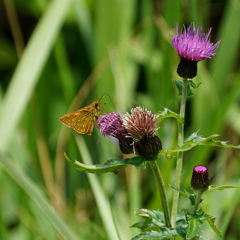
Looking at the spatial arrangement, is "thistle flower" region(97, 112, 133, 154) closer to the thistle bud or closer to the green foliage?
the thistle bud

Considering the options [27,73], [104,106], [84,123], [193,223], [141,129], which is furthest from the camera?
[104,106]

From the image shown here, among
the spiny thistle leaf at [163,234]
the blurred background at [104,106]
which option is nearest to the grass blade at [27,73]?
the blurred background at [104,106]

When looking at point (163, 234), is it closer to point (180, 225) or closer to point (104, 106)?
point (180, 225)

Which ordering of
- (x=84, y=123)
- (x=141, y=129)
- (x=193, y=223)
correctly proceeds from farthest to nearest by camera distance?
(x=84, y=123)
(x=141, y=129)
(x=193, y=223)

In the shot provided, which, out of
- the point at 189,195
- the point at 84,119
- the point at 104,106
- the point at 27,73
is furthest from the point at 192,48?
the point at 104,106

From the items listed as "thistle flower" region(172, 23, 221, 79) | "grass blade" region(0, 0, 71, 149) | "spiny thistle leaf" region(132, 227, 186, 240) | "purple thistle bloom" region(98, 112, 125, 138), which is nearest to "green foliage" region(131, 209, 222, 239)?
"spiny thistle leaf" region(132, 227, 186, 240)

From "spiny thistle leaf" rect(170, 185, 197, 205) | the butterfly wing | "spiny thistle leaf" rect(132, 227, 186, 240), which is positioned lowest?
"spiny thistle leaf" rect(132, 227, 186, 240)

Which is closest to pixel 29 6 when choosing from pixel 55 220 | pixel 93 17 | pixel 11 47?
pixel 11 47

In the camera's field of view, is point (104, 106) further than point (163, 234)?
Yes
